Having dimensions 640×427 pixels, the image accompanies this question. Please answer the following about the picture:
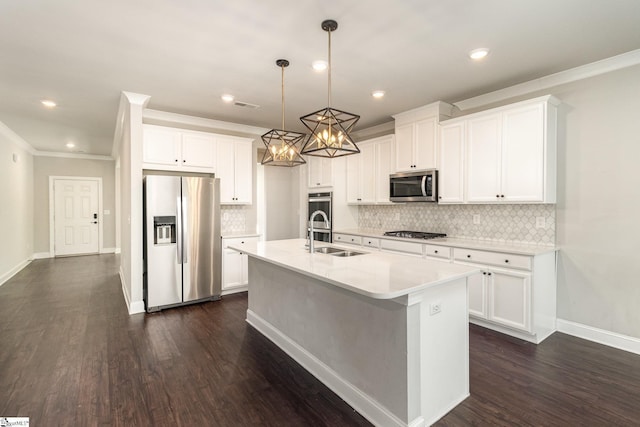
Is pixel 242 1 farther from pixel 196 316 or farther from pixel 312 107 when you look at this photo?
pixel 196 316

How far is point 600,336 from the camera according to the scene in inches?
119

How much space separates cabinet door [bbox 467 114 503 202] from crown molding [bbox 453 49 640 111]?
0.40 metres

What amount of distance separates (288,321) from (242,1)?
2494 millimetres

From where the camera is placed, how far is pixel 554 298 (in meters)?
3.28

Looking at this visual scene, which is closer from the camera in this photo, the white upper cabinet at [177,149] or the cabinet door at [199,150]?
the white upper cabinet at [177,149]

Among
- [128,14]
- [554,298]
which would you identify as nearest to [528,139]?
[554,298]

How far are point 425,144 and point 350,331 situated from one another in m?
2.84

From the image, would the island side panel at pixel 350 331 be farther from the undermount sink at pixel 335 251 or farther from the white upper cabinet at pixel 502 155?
the white upper cabinet at pixel 502 155

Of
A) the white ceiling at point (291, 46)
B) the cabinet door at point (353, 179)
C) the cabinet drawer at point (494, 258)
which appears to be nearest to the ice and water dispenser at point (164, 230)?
the white ceiling at point (291, 46)

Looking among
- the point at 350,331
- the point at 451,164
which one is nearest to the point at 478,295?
the point at 451,164

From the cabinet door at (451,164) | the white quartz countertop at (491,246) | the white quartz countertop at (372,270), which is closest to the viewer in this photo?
the white quartz countertop at (372,270)

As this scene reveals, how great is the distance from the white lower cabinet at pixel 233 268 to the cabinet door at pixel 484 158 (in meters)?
3.11

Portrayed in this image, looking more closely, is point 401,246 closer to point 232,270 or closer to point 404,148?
point 404,148

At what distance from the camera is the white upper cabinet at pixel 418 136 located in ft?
13.2
